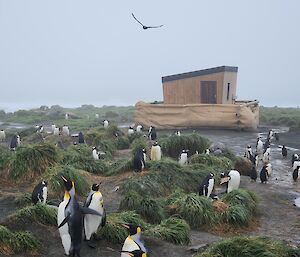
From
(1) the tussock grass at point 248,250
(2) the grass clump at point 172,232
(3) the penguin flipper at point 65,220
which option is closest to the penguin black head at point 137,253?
(3) the penguin flipper at point 65,220

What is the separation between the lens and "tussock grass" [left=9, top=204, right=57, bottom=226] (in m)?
6.68

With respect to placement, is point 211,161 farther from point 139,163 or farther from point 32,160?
point 32,160

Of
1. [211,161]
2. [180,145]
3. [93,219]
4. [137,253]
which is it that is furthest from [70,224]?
[180,145]

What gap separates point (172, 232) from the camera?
707cm

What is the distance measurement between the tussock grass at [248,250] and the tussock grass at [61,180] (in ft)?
13.9

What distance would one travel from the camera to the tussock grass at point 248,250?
5.97 metres

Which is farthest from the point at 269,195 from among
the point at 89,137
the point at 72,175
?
the point at 89,137

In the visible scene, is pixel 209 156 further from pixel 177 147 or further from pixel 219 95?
pixel 219 95

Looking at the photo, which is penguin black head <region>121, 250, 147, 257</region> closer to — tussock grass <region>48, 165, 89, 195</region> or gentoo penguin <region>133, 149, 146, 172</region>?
tussock grass <region>48, 165, 89, 195</region>

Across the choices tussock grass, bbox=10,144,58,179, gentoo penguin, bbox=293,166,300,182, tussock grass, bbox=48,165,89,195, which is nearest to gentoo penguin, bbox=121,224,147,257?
tussock grass, bbox=48,165,89,195

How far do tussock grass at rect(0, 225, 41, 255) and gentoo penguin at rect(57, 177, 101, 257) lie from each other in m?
0.59

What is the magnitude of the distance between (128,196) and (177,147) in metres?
7.28

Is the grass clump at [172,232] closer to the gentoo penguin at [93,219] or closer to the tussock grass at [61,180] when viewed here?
the gentoo penguin at [93,219]

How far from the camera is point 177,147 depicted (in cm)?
1566
